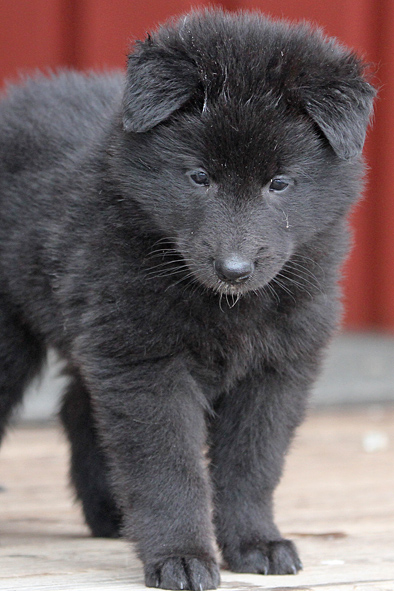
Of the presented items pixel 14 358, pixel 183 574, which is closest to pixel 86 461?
pixel 14 358

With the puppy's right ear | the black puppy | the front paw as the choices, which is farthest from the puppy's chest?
the puppy's right ear

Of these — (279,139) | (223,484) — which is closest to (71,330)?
(223,484)

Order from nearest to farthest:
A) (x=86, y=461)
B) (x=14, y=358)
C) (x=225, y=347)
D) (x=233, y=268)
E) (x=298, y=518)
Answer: (x=233, y=268) → (x=225, y=347) → (x=14, y=358) → (x=86, y=461) → (x=298, y=518)

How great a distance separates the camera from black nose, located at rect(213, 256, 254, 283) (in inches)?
105

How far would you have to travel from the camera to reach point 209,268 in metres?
2.73

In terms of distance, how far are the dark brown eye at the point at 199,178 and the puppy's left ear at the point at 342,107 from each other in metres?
0.35

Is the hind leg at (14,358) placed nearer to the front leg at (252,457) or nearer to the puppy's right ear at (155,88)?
the front leg at (252,457)

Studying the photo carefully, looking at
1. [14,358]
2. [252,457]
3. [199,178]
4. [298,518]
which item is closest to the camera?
[199,178]

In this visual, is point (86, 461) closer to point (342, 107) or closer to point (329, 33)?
point (342, 107)

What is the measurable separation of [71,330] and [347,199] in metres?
0.92

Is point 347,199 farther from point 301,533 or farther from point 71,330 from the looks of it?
point 301,533

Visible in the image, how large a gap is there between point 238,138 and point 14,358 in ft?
3.90

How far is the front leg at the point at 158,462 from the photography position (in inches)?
110

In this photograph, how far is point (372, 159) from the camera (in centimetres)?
623
